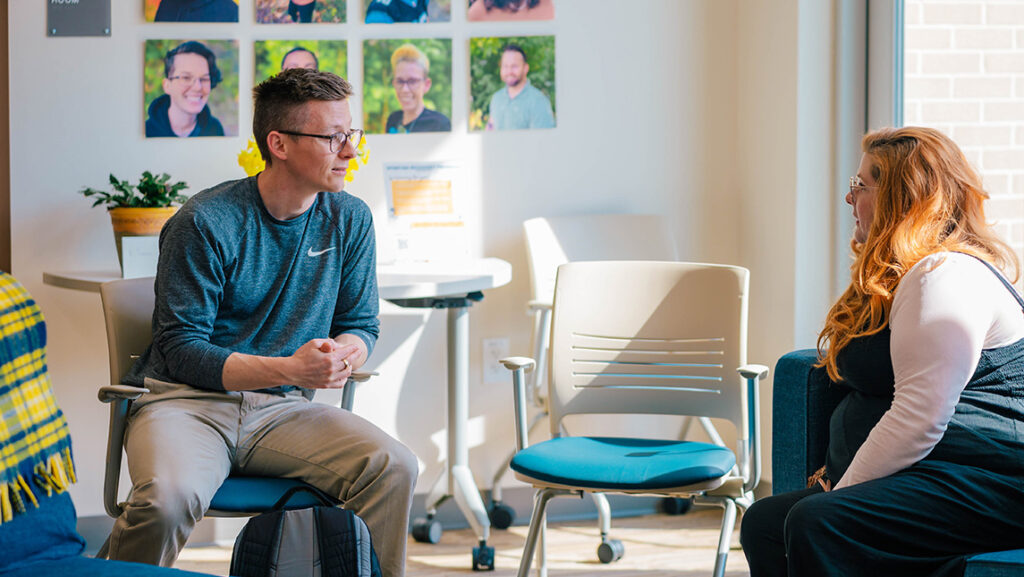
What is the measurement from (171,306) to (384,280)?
0.79 metres

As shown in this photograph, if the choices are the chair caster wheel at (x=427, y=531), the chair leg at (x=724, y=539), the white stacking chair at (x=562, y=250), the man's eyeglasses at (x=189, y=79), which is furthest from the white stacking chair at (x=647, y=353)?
the man's eyeglasses at (x=189, y=79)

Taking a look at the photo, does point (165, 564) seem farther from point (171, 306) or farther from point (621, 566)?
point (621, 566)

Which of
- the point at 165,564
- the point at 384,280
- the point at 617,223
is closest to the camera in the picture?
the point at 165,564

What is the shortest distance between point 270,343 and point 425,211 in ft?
3.84

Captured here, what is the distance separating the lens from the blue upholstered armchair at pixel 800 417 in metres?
2.27

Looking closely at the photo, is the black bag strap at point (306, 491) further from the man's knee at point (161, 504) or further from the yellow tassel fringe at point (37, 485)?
the yellow tassel fringe at point (37, 485)

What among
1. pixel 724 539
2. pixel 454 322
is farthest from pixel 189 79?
pixel 724 539

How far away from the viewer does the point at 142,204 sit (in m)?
3.02

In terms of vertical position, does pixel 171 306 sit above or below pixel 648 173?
below

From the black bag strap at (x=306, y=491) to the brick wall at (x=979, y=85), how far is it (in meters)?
1.81

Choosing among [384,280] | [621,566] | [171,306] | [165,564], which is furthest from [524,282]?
[165,564]

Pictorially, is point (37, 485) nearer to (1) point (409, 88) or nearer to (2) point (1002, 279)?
(2) point (1002, 279)

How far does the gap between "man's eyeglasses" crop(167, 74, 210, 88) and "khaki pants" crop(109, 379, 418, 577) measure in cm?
132

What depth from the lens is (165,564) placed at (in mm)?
2049
